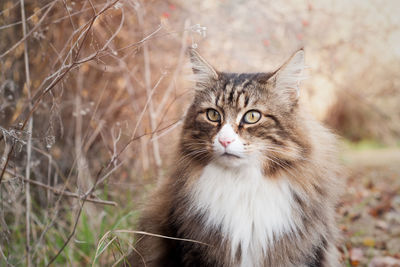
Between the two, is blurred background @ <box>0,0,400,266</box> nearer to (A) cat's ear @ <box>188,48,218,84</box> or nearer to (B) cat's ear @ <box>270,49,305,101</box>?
(A) cat's ear @ <box>188,48,218,84</box>

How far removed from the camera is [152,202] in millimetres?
3041

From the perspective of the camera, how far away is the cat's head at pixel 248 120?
2434 millimetres

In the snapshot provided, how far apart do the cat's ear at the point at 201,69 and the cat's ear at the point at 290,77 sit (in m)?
0.44

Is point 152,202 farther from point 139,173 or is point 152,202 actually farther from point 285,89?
point 139,173

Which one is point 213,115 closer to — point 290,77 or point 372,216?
point 290,77

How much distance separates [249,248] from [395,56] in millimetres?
8657

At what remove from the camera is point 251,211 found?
2520mm

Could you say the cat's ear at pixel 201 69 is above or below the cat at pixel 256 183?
above

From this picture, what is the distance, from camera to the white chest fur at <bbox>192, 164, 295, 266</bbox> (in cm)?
249

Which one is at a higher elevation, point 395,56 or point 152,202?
point 395,56

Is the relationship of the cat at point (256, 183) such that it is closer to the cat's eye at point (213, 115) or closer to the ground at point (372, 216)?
the cat's eye at point (213, 115)

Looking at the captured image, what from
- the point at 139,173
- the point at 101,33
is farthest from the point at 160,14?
the point at 139,173

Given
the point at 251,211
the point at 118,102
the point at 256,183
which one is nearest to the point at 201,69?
the point at 256,183

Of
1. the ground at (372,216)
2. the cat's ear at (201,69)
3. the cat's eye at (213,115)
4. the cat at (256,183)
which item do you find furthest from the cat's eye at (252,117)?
the ground at (372,216)
